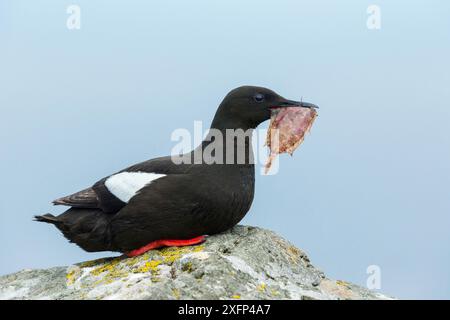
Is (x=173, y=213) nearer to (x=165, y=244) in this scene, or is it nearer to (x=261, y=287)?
(x=165, y=244)

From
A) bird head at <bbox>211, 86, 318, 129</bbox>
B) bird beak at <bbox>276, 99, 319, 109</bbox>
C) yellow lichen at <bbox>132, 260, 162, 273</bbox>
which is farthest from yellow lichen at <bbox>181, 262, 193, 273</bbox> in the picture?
bird beak at <bbox>276, 99, 319, 109</bbox>

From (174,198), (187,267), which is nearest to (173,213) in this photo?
(174,198)

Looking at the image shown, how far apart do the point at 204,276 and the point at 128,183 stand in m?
2.19

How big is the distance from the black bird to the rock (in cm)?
23

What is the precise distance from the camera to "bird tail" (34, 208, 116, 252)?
809 centimetres

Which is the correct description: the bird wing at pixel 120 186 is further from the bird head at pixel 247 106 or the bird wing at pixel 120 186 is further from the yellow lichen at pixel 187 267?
the yellow lichen at pixel 187 267

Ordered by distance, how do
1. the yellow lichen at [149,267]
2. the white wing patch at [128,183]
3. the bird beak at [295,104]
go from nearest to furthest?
the yellow lichen at [149,267] → the white wing patch at [128,183] → the bird beak at [295,104]

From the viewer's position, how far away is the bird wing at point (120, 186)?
809 cm

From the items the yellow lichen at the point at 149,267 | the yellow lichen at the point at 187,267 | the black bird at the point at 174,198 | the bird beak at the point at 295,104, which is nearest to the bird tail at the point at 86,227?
the black bird at the point at 174,198

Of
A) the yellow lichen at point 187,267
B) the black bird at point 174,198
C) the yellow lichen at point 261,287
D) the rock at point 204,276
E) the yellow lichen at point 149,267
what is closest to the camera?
the rock at point 204,276

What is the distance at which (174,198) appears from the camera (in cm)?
776

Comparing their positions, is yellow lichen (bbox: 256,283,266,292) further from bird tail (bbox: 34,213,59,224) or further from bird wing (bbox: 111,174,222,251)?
bird tail (bbox: 34,213,59,224)
